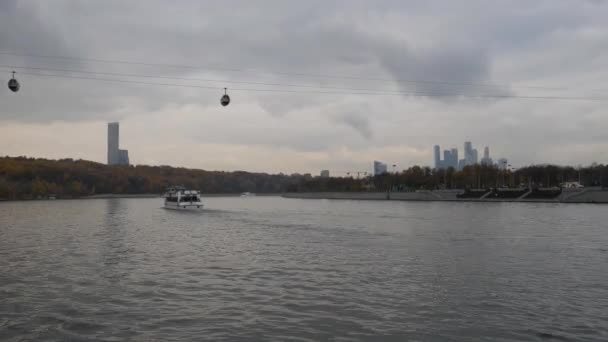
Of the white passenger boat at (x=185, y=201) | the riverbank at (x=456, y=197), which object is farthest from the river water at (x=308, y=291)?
the riverbank at (x=456, y=197)

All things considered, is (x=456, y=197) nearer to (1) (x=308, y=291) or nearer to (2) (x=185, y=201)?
(2) (x=185, y=201)

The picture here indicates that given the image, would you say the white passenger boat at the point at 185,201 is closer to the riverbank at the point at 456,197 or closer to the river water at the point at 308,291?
the river water at the point at 308,291

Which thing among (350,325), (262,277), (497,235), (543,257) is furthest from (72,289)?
(497,235)

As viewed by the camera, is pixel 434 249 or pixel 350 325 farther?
pixel 434 249

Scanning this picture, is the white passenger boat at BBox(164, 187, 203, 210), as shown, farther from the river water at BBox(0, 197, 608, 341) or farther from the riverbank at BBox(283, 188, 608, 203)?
the riverbank at BBox(283, 188, 608, 203)

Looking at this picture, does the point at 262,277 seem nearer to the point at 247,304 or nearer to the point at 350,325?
the point at 247,304

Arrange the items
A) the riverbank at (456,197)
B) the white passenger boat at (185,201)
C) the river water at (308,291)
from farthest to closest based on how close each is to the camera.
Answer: the riverbank at (456,197)
the white passenger boat at (185,201)
the river water at (308,291)

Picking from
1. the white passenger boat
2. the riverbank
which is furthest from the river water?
the riverbank

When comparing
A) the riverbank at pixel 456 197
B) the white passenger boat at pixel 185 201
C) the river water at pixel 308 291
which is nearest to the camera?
the river water at pixel 308 291

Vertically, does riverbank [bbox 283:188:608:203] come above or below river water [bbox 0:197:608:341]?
above

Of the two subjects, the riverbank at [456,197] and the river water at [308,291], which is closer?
the river water at [308,291]

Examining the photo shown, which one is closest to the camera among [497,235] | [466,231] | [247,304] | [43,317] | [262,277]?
[43,317]
